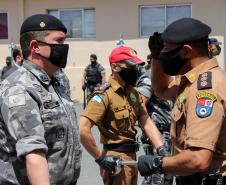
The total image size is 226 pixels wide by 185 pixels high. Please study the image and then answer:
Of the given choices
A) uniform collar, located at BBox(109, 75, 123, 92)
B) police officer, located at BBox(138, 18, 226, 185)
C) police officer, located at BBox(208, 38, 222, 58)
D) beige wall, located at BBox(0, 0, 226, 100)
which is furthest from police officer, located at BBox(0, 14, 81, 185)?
beige wall, located at BBox(0, 0, 226, 100)

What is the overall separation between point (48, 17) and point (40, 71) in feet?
1.05

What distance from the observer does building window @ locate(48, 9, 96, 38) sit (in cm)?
2047

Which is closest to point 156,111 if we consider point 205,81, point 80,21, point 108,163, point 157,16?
point 108,163

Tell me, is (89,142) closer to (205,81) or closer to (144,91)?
(144,91)

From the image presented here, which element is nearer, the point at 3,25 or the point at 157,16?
the point at 157,16

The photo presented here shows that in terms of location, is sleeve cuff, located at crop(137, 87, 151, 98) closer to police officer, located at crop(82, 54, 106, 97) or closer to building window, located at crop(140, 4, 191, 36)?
police officer, located at crop(82, 54, 106, 97)

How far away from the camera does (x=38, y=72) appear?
10.2 feet

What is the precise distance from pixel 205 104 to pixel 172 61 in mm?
488

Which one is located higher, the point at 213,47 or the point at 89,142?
the point at 213,47

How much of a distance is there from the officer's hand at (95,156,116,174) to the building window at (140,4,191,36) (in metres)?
15.7

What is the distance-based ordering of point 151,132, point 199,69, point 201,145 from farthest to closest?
point 151,132 < point 199,69 < point 201,145

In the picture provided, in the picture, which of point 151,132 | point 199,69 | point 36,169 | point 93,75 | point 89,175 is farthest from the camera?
point 93,75

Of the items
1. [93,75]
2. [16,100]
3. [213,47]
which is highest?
[213,47]

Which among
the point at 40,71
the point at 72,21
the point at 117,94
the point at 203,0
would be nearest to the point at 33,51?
the point at 40,71
